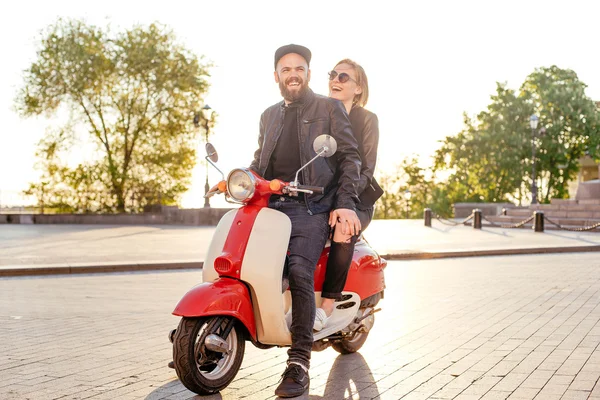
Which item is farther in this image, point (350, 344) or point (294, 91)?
point (350, 344)

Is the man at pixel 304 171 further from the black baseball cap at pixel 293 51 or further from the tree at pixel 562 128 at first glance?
the tree at pixel 562 128

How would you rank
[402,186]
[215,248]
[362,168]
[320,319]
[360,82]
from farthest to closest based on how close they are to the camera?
[402,186], [360,82], [362,168], [320,319], [215,248]

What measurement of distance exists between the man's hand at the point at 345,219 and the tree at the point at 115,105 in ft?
108

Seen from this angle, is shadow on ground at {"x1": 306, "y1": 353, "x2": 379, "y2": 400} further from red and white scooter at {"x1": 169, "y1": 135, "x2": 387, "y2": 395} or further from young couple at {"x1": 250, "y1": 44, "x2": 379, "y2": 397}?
red and white scooter at {"x1": 169, "y1": 135, "x2": 387, "y2": 395}

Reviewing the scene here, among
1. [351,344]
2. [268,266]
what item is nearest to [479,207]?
[351,344]

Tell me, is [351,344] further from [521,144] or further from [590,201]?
[521,144]

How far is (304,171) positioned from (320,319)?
2.82 ft

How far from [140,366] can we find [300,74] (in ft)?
7.02

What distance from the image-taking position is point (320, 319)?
5.11m

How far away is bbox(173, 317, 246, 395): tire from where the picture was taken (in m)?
4.57

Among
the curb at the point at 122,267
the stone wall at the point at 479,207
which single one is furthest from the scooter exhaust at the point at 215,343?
the stone wall at the point at 479,207

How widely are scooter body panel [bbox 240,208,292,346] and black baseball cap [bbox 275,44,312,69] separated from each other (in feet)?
3.04

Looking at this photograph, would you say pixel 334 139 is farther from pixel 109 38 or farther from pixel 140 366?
pixel 109 38

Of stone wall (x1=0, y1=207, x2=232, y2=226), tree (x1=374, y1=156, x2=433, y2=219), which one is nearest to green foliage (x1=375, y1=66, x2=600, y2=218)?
tree (x1=374, y1=156, x2=433, y2=219)
